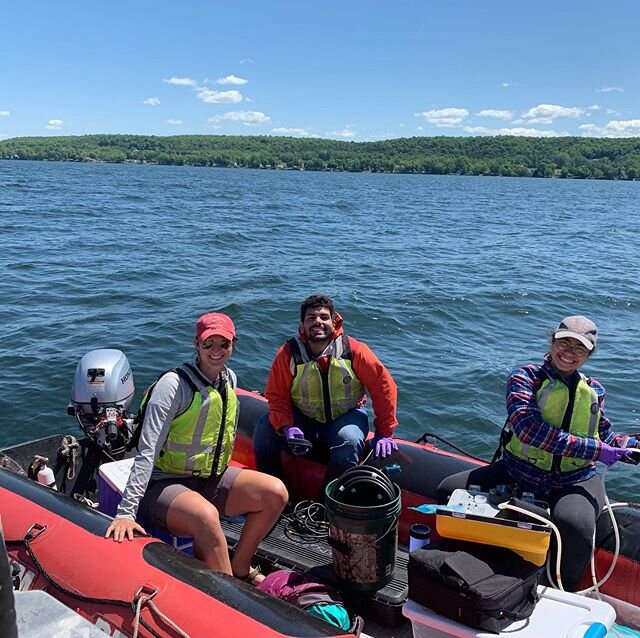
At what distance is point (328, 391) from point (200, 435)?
3.24 ft

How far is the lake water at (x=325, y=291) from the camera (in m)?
7.71

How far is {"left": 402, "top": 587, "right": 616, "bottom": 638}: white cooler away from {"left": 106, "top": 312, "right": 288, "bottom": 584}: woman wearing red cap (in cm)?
96

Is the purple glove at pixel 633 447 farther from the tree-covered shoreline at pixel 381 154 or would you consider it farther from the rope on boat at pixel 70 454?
the tree-covered shoreline at pixel 381 154

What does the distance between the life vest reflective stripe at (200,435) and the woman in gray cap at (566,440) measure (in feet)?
4.92

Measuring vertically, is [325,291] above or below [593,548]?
below

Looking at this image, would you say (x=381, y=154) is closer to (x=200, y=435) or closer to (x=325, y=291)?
(x=325, y=291)

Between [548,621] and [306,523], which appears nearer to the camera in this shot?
[548,621]

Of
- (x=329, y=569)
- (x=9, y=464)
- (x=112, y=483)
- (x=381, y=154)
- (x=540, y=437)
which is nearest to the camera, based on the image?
(x=540, y=437)

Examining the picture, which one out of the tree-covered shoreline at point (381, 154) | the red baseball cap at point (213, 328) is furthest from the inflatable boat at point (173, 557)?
the tree-covered shoreline at point (381, 154)

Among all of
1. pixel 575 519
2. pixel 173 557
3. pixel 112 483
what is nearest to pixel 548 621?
pixel 575 519

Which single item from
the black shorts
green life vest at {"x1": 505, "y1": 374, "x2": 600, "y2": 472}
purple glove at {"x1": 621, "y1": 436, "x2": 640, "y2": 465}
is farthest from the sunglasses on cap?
purple glove at {"x1": 621, "y1": 436, "x2": 640, "y2": 465}

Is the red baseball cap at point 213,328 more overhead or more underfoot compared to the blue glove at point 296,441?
more overhead

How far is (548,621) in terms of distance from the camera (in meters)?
2.66

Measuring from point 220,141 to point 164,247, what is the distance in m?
115
